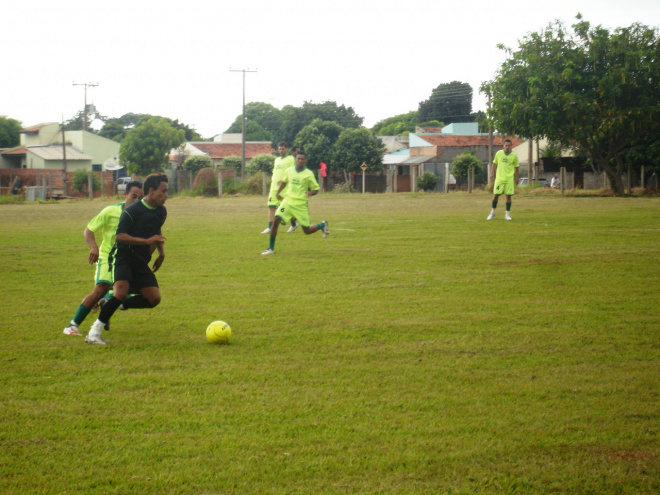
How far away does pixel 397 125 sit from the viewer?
386ft

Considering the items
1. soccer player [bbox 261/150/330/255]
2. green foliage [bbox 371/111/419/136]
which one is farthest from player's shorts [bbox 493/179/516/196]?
green foliage [bbox 371/111/419/136]

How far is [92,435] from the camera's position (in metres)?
4.21

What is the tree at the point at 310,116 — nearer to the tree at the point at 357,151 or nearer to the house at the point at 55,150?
the tree at the point at 357,151

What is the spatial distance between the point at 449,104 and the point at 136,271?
106835mm

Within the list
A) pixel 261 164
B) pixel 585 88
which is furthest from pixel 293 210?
pixel 261 164

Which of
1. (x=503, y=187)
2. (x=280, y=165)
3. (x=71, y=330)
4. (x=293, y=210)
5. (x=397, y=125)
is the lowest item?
(x=71, y=330)

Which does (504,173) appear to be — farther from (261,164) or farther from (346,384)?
(261,164)

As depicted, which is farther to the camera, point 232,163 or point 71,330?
point 232,163

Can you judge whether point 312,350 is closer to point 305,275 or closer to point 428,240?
point 305,275

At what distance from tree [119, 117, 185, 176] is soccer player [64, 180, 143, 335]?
51.6m

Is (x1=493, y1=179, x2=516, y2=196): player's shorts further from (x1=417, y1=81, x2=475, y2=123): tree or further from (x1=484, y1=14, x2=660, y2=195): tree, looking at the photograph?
(x1=417, y1=81, x2=475, y2=123): tree

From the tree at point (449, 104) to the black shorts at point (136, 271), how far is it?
4022 inches

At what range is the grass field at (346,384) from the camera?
3695mm

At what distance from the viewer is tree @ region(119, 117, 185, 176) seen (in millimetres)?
58188
